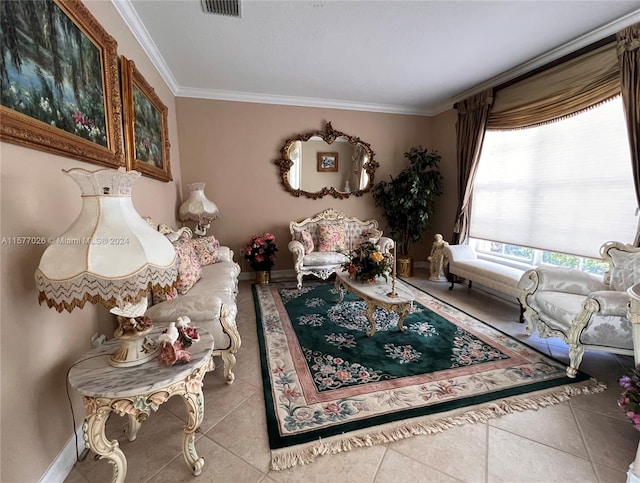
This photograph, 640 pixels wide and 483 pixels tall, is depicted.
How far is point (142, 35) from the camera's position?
248cm

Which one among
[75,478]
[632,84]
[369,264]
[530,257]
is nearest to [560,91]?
[632,84]

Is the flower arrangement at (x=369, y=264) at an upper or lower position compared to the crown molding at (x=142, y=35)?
lower

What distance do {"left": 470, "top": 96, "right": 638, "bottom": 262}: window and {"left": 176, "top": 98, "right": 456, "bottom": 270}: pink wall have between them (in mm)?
839

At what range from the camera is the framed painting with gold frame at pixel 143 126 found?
221 centimetres

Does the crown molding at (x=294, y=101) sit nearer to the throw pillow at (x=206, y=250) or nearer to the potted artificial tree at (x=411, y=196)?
the potted artificial tree at (x=411, y=196)

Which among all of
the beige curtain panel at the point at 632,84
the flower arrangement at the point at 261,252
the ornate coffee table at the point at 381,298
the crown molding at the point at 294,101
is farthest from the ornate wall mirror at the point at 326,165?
the beige curtain panel at the point at 632,84

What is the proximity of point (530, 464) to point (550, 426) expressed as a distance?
36 cm

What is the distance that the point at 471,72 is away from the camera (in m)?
3.35

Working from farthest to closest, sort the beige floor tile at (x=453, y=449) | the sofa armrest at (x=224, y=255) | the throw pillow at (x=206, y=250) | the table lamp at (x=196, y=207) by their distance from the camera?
the table lamp at (x=196, y=207)
the sofa armrest at (x=224, y=255)
the throw pillow at (x=206, y=250)
the beige floor tile at (x=453, y=449)

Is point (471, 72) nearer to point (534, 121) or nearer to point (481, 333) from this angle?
point (534, 121)

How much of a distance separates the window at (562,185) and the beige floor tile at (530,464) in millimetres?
2198

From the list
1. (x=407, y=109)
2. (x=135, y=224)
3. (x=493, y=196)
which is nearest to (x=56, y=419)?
(x=135, y=224)

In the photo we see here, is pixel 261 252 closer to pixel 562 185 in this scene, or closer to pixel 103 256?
pixel 103 256

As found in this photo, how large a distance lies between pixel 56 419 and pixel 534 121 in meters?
4.74
